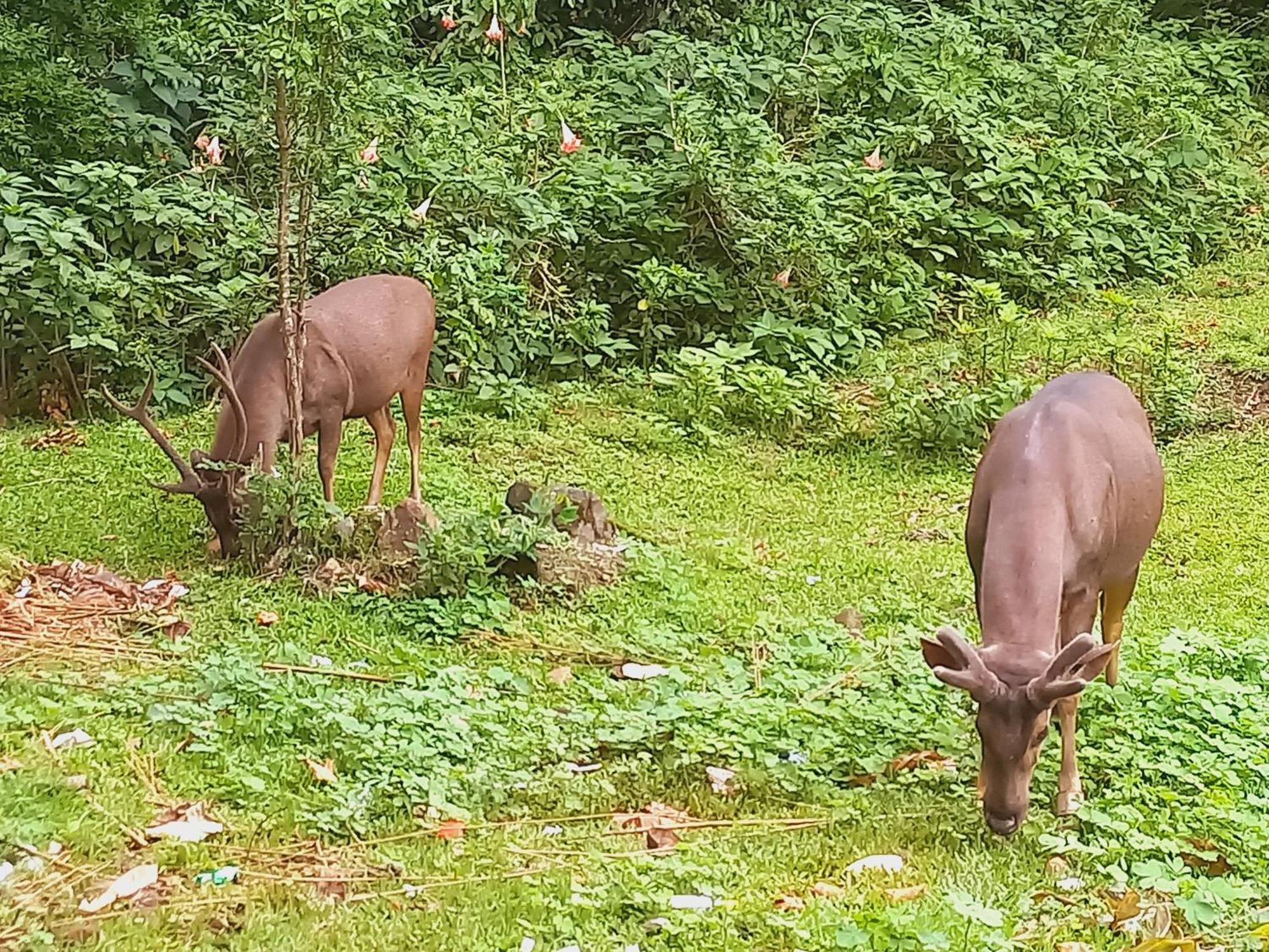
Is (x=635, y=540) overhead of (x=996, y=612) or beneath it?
beneath

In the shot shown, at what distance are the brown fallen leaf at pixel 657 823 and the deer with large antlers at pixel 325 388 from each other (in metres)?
3.15

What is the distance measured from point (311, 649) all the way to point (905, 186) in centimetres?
762

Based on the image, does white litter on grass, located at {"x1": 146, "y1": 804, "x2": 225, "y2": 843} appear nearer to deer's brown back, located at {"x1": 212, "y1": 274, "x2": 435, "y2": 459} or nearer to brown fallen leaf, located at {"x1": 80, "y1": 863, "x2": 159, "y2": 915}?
brown fallen leaf, located at {"x1": 80, "y1": 863, "x2": 159, "y2": 915}

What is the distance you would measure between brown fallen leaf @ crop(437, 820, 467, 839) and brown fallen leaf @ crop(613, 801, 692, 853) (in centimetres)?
49

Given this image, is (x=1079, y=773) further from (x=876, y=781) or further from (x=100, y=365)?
(x=100, y=365)

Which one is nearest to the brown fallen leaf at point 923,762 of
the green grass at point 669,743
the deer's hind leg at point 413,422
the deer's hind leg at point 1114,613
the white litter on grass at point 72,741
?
the green grass at point 669,743

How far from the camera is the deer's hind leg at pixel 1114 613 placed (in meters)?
5.81

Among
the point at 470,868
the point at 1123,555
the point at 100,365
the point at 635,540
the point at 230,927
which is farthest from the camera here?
the point at 100,365

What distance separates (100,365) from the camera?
10.1 metres

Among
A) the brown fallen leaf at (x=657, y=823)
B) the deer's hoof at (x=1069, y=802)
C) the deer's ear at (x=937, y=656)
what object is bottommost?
the brown fallen leaf at (x=657, y=823)

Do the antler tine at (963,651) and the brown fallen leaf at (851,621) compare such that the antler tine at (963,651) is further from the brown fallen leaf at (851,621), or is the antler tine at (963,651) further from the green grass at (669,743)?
the brown fallen leaf at (851,621)

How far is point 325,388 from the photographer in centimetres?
825

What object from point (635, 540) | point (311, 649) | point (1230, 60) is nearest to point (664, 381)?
point (635, 540)

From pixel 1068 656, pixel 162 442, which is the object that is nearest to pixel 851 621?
pixel 1068 656
